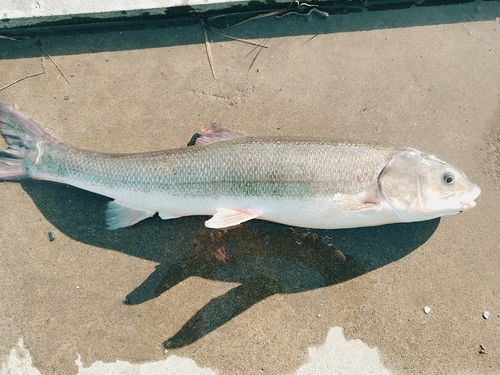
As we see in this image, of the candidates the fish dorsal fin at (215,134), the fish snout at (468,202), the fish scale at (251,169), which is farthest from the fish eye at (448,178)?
the fish dorsal fin at (215,134)

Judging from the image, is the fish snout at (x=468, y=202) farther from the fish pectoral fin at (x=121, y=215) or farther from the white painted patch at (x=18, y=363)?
the white painted patch at (x=18, y=363)

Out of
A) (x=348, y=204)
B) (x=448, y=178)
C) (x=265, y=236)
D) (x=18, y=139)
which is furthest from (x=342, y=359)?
(x=18, y=139)

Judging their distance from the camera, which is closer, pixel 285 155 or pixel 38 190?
pixel 285 155

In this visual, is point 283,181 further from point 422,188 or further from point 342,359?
point 342,359

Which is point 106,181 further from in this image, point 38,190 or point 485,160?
point 485,160

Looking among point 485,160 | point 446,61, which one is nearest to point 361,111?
point 446,61
